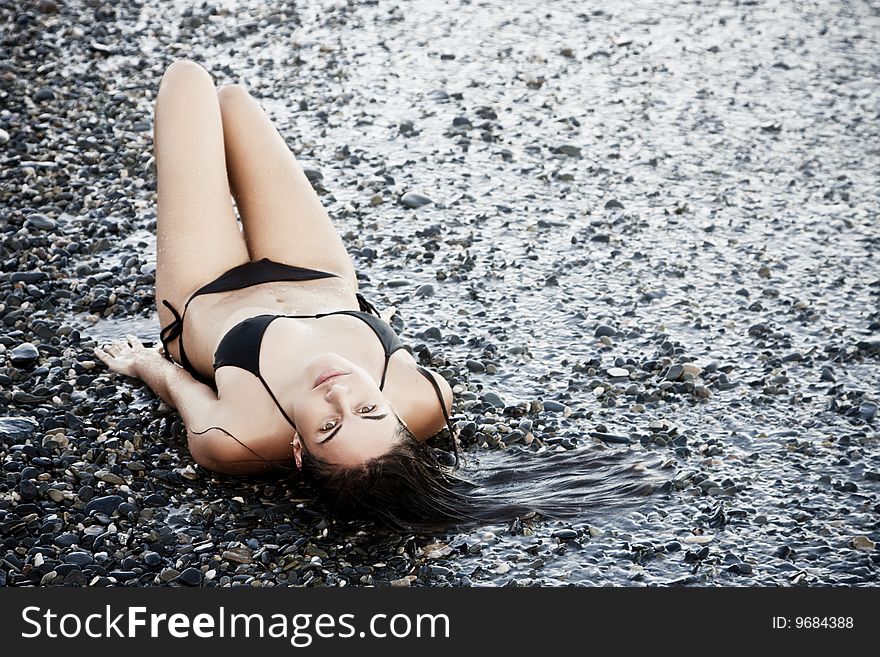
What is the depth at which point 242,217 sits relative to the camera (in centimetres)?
627

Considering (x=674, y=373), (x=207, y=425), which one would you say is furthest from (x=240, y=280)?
(x=674, y=373)

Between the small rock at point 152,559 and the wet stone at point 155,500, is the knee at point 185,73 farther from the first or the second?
the small rock at point 152,559

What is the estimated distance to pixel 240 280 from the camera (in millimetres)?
5816

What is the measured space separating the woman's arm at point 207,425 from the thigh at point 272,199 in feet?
2.68

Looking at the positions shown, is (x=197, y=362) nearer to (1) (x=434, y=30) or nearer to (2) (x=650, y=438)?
(2) (x=650, y=438)

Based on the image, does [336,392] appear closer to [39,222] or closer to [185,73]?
[185,73]

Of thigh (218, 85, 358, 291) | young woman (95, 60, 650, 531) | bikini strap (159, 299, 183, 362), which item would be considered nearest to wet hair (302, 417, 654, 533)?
young woman (95, 60, 650, 531)

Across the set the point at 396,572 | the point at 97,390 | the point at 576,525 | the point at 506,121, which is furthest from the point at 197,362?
the point at 506,121

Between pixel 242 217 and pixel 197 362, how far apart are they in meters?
0.96

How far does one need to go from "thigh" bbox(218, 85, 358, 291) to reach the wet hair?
4.04ft

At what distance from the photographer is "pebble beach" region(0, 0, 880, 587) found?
502 cm

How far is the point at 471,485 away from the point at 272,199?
1.91 meters

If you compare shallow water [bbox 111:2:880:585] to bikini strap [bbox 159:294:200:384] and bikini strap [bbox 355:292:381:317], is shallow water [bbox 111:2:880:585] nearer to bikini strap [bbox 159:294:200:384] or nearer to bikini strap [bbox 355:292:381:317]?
bikini strap [bbox 355:292:381:317]

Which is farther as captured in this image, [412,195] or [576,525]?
[412,195]
